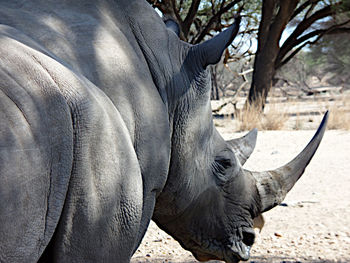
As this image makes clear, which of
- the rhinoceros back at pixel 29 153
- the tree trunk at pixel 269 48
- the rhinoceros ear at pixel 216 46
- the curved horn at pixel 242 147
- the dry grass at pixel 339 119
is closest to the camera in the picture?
the rhinoceros back at pixel 29 153

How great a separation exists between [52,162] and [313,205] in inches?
179

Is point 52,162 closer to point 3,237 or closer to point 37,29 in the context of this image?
point 3,237

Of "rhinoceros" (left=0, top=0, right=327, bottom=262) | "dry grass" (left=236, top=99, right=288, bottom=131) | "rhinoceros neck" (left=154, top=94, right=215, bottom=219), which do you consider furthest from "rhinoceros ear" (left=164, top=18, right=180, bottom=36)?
"dry grass" (left=236, top=99, right=288, bottom=131)

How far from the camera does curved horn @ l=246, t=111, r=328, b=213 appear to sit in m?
2.66

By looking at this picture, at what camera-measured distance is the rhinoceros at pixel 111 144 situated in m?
1.30

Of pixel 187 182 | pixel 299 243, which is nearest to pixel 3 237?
pixel 187 182

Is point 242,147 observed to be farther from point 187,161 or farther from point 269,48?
point 269,48

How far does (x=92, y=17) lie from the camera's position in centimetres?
197

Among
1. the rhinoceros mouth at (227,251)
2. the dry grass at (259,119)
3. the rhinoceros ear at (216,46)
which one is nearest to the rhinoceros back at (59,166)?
the rhinoceros ear at (216,46)

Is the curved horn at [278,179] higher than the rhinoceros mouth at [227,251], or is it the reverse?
the curved horn at [278,179]

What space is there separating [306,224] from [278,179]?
7.41 ft

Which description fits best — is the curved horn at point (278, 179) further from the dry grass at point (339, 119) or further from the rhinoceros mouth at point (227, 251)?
the dry grass at point (339, 119)

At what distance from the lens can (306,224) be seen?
4.79 metres

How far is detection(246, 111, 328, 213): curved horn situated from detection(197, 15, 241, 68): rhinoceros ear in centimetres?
71
